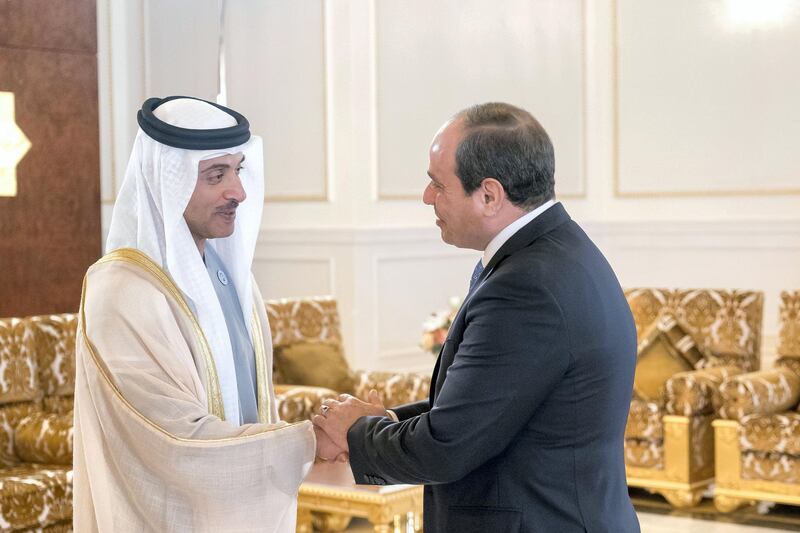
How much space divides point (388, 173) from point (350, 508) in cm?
362

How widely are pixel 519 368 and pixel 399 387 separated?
167 inches

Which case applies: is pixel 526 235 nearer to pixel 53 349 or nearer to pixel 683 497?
pixel 53 349

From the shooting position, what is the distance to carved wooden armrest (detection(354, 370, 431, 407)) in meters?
6.19

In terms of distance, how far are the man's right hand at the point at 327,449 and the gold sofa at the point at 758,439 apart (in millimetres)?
3925

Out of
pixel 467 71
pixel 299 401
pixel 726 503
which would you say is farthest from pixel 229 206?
pixel 467 71

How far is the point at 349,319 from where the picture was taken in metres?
8.10

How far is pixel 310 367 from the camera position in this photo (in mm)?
6539

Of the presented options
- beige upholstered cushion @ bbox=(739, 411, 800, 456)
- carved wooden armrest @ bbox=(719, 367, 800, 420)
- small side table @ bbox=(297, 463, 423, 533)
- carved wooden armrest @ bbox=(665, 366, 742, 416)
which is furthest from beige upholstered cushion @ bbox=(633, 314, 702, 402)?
small side table @ bbox=(297, 463, 423, 533)

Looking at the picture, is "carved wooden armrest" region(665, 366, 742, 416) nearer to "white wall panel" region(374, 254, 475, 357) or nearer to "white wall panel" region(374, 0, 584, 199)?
"white wall panel" region(374, 254, 475, 357)

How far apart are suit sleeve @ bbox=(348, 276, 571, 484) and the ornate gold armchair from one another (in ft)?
13.4

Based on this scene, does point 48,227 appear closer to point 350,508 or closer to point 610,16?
point 350,508

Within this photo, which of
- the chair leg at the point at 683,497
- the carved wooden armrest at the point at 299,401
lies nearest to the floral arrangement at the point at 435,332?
the carved wooden armrest at the point at 299,401

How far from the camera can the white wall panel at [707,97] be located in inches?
325

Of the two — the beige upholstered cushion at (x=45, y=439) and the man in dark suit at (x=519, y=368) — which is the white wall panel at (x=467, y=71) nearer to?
the beige upholstered cushion at (x=45, y=439)
